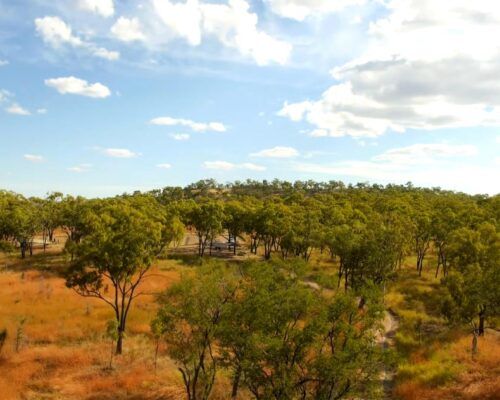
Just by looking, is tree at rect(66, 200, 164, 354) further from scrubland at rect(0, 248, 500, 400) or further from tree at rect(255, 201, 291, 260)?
tree at rect(255, 201, 291, 260)

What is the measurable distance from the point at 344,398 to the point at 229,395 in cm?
862

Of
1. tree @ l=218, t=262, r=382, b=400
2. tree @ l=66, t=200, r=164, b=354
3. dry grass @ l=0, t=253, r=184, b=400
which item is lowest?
dry grass @ l=0, t=253, r=184, b=400

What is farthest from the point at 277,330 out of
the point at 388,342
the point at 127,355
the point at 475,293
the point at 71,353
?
the point at 388,342

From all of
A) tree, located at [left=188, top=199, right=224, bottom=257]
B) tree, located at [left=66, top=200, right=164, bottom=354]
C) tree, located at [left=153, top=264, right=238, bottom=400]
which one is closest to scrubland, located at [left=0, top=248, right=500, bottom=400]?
tree, located at [left=66, top=200, right=164, bottom=354]

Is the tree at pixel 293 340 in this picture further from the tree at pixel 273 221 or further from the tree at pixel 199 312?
the tree at pixel 273 221

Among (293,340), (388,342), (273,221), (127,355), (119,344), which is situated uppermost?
(273,221)

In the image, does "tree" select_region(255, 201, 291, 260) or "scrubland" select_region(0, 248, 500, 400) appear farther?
"tree" select_region(255, 201, 291, 260)

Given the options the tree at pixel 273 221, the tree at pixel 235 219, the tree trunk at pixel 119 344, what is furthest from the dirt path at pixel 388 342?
the tree at pixel 235 219

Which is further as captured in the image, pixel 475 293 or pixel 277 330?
pixel 475 293

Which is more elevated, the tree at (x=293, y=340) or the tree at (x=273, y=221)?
the tree at (x=273, y=221)

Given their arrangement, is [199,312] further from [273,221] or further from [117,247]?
[273,221]

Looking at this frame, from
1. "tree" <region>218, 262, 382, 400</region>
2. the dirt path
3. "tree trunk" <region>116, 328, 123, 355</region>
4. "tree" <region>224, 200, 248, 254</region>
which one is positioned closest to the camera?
"tree" <region>218, 262, 382, 400</region>

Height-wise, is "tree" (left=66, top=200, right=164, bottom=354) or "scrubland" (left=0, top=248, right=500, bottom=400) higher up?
"tree" (left=66, top=200, right=164, bottom=354)

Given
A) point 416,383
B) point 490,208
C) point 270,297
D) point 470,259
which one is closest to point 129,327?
point 270,297
